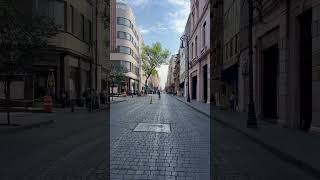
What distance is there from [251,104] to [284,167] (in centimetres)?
888

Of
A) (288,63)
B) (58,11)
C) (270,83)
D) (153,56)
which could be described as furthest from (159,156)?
(153,56)

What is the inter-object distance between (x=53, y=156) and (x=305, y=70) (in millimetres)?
10579

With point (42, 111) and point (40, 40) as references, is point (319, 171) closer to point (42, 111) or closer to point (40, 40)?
point (40, 40)

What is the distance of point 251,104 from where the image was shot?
1809cm

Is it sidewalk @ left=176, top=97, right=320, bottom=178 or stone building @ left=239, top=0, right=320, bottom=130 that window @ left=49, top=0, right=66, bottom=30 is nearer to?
→ stone building @ left=239, top=0, right=320, bottom=130

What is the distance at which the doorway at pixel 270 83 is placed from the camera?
21891mm

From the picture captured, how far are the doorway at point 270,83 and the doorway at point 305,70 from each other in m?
4.44

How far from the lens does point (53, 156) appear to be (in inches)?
408

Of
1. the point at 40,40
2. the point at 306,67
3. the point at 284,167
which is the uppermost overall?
the point at 40,40

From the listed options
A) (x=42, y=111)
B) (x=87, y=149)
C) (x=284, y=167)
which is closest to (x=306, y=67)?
(x=284, y=167)

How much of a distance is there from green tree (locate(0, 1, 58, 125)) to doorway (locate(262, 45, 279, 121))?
11.1 m

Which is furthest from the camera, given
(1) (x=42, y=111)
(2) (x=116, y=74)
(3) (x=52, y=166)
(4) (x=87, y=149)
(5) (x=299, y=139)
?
(2) (x=116, y=74)

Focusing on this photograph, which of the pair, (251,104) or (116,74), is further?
(116,74)

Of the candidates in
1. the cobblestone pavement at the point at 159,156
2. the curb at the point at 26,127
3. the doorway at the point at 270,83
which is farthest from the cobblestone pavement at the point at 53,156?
the doorway at the point at 270,83
